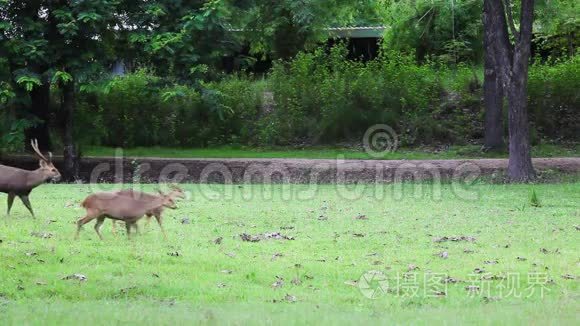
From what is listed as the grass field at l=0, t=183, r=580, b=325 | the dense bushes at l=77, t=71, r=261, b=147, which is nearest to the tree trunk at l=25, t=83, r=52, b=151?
the dense bushes at l=77, t=71, r=261, b=147

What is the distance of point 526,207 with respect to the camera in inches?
651

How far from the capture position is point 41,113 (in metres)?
26.5

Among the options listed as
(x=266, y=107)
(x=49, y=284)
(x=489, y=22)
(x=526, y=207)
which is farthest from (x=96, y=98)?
(x=49, y=284)

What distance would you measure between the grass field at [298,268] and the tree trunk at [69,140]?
949 cm

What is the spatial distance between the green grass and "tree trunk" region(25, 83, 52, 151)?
6.36 ft

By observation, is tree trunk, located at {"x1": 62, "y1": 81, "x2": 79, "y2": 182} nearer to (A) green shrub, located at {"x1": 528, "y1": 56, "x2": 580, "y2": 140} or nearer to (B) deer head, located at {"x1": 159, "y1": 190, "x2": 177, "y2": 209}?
(B) deer head, located at {"x1": 159, "y1": 190, "x2": 177, "y2": 209}

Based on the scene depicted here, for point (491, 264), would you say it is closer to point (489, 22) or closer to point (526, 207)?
point (526, 207)

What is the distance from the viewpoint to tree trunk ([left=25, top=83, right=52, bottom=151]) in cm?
2616

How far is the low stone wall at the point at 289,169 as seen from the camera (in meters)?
23.4

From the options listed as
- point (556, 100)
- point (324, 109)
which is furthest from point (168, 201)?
point (556, 100)

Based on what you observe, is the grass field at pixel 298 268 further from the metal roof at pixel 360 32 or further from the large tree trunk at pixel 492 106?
the metal roof at pixel 360 32

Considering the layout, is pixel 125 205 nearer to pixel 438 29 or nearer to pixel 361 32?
pixel 438 29

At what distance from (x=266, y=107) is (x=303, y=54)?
2.69m

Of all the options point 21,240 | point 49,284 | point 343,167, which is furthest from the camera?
point 343,167
